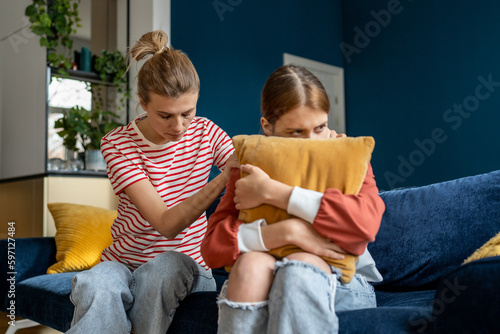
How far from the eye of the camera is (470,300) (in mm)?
954

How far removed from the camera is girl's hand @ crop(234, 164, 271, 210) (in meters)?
1.17

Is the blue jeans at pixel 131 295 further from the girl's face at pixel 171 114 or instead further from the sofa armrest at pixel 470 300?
the sofa armrest at pixel 470 300

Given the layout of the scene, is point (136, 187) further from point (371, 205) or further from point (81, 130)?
point (81, 130)

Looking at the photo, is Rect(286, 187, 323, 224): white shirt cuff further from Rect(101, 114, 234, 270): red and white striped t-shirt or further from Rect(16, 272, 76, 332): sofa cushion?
Rect(16, 272, 76, 332): sofa cushion

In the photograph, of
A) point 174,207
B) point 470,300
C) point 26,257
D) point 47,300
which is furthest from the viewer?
point 26,257

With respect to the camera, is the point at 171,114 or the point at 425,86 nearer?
the point at 171,114

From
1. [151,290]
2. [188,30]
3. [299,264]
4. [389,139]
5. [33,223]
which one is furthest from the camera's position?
[389,139]

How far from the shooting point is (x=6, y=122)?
418 centimetres

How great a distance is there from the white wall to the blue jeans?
8.23 ft

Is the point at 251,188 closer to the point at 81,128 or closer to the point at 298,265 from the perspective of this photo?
the point at 298,265

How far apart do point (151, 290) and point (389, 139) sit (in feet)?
13.1

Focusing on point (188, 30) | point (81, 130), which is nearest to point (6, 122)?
point (81, 130)

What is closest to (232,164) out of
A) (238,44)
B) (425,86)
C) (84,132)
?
(84,132)

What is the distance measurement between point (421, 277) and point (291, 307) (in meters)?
0.80
